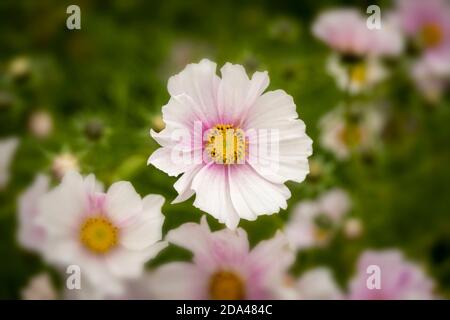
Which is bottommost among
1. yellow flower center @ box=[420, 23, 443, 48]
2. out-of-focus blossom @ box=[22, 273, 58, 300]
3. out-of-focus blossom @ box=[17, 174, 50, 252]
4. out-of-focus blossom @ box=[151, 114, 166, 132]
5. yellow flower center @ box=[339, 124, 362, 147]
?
out-of-focus blossom @ box=[22, 273, 58, 300]

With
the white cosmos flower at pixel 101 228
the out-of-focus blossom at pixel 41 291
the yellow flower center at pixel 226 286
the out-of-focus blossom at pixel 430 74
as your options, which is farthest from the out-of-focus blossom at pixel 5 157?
the out-of-focus blossom at pixel 430 74

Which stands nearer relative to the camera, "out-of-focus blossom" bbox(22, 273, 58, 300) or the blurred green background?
"out-of-focus blossom" bbox(22, 273, 58, 300)

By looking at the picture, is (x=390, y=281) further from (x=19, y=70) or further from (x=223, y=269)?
(x=19, y=70)

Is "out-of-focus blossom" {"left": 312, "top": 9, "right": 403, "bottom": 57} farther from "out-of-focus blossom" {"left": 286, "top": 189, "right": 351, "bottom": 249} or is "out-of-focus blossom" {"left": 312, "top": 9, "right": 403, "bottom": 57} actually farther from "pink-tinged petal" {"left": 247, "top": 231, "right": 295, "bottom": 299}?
"pink-tinged petal" {"left": 247, "top": 231, "right": 295, "bottom": 299}

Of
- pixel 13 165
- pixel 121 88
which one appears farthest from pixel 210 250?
pixel 13 165

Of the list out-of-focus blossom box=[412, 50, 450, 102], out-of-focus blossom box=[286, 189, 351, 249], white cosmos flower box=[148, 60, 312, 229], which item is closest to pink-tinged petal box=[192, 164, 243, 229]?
white cosmos flower box=[148, 60, 312, 229]

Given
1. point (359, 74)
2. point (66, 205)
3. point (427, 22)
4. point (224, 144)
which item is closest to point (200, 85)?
point (224, 144)

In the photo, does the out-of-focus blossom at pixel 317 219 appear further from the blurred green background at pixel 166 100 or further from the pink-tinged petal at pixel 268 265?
the pink-tinged petal at pixel 268 265
